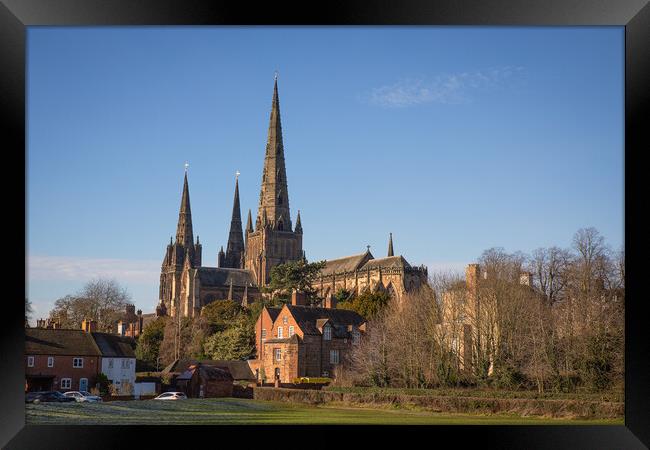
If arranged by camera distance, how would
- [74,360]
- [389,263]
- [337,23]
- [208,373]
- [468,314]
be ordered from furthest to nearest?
1. [389,263]
2. [74,360]
3. [208,373]
4. [468,314]
5. [337,23]

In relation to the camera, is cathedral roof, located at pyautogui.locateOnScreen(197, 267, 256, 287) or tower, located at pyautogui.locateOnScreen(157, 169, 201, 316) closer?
cathedral roof, located at pyautogui.locateOnScreen(197, 267, 256, 287)

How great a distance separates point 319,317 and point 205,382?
8.18 metres

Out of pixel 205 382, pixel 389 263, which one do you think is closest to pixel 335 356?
pixel 205 382

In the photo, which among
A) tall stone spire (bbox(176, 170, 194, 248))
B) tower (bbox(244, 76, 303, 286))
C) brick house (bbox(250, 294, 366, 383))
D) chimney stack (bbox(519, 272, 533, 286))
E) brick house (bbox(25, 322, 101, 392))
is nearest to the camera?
brick house (bbox(25, 322, 101, 392))

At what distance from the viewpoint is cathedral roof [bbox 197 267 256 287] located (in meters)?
79.4

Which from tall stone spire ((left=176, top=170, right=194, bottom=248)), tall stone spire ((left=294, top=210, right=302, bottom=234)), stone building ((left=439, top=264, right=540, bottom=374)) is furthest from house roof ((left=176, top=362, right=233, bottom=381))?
tall stone spire ((left=176, top=170, right=194, bottom=248))

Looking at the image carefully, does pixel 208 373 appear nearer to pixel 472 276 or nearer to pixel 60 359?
pixel 60 359

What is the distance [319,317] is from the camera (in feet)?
108

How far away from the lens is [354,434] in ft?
43.1

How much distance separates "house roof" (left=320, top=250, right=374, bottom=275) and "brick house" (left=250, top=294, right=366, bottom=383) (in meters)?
34.4

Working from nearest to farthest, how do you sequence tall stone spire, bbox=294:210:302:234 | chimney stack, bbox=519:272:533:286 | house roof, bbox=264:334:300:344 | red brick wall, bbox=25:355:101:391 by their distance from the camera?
red brick wall, bbox=25:355:101:391, chimney stack, bbox=519:272:533:286, house roof, bbox=264:334:300:344, tall stone spire, bbox=294:210:302:234

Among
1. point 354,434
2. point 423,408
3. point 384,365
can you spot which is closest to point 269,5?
point 354,434

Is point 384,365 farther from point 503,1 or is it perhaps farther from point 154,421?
point 503,1

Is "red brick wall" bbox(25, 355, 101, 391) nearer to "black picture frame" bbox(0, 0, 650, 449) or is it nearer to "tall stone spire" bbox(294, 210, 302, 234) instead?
"black picture frame" bbox(0, 0, 650, 449)
